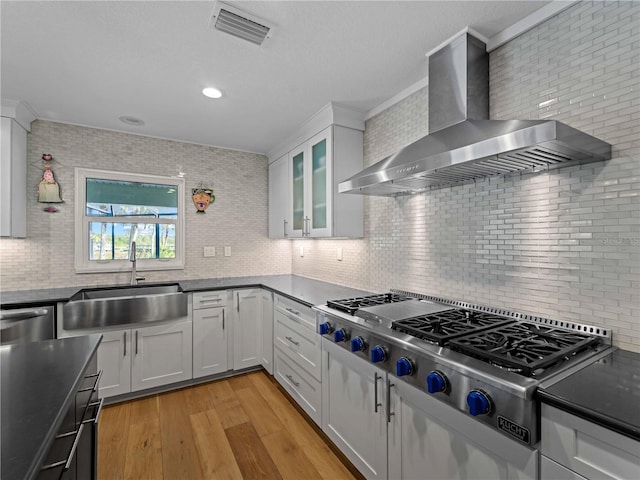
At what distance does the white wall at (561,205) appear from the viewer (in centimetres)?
128

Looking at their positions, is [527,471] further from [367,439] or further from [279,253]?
[279,253]

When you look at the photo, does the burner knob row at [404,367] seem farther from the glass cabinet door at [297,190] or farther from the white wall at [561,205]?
the glass cabinet door at [297,190]

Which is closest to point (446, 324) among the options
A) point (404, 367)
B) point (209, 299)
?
point (404, 367)

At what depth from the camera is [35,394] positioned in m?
0.90

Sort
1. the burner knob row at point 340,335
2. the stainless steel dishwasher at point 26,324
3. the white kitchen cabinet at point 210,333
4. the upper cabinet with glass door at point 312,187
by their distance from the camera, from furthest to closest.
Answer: the white kitchen cabinet at point 210,333
the upper cabinet with glass door at point 312,187
the stainless steel dishwasher at point 26,324
the burner knob row at point 340,335

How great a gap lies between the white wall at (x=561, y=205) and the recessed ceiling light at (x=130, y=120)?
2.49 meters

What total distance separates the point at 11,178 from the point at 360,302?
2.95m

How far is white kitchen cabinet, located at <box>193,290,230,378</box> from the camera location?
9.72 ft

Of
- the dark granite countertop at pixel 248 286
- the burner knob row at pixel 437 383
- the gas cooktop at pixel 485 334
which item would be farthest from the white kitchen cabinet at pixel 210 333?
the burner knob row at pixel 437 383

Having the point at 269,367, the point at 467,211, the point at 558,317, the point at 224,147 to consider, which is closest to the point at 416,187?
the point at 467,211

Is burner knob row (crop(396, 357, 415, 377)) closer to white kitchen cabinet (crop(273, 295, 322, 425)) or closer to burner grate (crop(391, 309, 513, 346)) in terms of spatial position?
burner grate (crop(391, 309, 513, 346))

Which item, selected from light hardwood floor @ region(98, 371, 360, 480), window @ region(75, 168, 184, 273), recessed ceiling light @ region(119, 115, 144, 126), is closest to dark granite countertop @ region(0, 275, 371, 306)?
window @ region(75, 168, 184, 273)

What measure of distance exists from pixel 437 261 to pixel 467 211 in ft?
1.27

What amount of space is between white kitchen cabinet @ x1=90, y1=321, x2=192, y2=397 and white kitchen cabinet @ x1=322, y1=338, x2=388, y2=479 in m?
1.52
